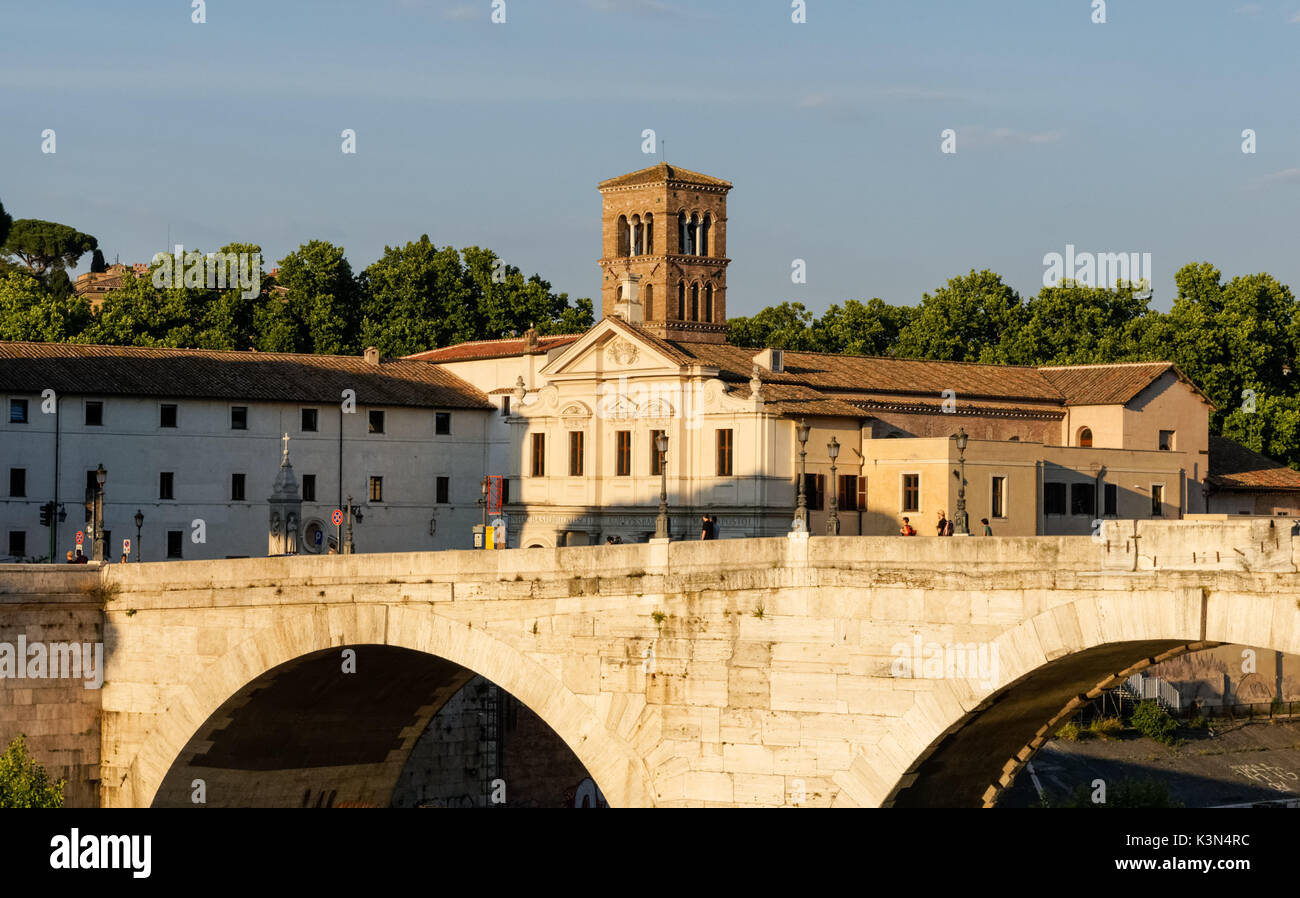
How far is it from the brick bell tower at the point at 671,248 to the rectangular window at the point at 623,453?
18921 millimetres

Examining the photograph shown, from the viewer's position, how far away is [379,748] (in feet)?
123

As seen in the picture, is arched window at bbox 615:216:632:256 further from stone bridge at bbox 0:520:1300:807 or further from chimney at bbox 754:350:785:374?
stone bridge at bbox 0:520:1300:807

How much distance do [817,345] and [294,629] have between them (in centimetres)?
6519

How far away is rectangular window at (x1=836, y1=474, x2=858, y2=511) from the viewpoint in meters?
58.3

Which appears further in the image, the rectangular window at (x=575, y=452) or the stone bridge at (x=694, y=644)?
the rectangular window at (x=575, y=452)

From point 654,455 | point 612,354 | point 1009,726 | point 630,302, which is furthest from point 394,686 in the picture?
point 630,302

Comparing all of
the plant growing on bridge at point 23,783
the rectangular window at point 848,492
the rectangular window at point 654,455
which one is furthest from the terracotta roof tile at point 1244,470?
the plant growing on bridge at point 23,783

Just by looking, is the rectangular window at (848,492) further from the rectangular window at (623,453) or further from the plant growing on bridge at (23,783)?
the plant growing on bridge at (23,783)

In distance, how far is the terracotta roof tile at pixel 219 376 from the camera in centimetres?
6488

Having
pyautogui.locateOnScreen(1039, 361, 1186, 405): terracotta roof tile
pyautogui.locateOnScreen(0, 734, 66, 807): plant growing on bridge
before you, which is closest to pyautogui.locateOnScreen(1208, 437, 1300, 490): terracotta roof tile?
pyautogui.locateOnScreen(1039, 361, 1186, 405): terracotta roof tile

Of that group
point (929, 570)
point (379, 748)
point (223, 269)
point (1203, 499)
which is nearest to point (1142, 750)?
point (1203, 499)

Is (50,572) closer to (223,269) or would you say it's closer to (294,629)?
(294,629)

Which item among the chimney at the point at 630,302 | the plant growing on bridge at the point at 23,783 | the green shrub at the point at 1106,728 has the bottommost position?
the green shrub at the point at 1106,728

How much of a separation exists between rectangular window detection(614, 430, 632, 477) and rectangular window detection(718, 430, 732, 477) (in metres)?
3.70
